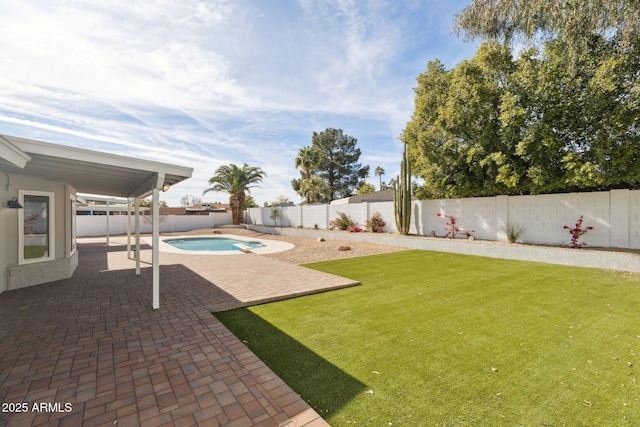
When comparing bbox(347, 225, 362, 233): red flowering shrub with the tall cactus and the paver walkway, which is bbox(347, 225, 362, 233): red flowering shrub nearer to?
the tall cactus

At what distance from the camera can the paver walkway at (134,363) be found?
9.48 feet

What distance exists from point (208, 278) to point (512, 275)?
30.2ft

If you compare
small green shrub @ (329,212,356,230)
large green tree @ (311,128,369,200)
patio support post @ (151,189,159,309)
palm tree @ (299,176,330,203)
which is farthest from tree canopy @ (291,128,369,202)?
patio support post @ (151,189,159,309)

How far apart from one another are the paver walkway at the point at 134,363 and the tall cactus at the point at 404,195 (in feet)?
30.8

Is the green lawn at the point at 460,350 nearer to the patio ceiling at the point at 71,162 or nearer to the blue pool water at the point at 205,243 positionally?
the patio ceiling at the point at 71,162

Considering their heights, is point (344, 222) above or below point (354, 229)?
above

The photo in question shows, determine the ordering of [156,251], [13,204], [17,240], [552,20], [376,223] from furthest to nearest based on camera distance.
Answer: [376,223], [552,20], [17,240], [13,204], [156,251]

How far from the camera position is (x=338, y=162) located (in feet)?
134

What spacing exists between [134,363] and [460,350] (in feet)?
14.9

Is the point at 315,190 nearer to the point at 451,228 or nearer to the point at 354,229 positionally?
the point at 354,229

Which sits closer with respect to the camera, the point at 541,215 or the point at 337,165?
the point at 541,215

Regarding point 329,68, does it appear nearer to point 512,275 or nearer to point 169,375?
point 512,275

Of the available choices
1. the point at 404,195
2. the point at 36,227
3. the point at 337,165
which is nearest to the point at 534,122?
the point at 404,195

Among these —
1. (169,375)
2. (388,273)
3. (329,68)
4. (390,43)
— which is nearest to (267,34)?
(329,68)
